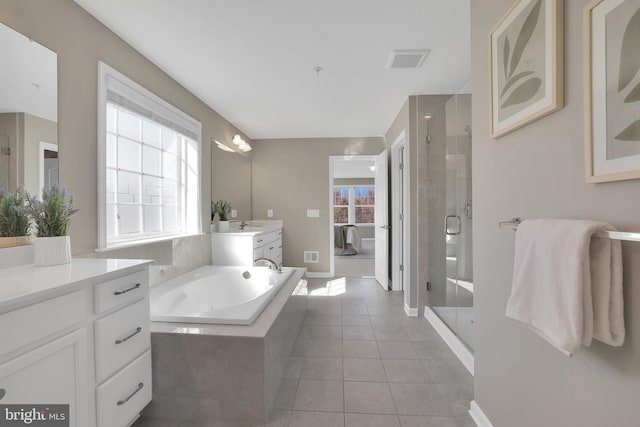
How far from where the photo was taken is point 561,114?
0.89 meters

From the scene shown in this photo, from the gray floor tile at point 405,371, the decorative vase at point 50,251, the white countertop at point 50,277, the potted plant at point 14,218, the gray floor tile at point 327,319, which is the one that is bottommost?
the gray floor tile at point 405,371

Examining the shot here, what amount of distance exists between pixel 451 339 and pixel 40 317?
8.29 ft

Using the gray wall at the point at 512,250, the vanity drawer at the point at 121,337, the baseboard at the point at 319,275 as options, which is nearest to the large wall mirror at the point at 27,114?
the vanity drawer at the point at 121,337

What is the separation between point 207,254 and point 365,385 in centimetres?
220

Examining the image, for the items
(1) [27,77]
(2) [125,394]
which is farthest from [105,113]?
(2) [125,394]

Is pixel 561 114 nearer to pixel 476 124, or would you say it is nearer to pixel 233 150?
pixel 476 124

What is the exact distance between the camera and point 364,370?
1.92 meters

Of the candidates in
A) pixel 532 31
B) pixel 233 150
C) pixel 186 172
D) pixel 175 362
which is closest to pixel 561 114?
pixel 532 31

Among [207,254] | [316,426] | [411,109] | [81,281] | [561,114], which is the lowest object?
[316,426]

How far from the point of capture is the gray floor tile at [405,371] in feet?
5.96

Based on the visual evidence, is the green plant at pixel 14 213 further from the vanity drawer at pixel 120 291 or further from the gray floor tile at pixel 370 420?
the gray floor tile at pixel 370 420

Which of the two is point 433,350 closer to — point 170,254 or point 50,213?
point 170,254

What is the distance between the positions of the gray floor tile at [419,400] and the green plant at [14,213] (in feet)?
7.21

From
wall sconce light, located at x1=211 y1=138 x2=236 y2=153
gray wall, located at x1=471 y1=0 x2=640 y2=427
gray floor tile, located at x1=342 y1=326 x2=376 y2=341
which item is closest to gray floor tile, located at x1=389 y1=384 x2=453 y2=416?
gray wall, located at x1=471 y1=0 x2=640 y2=427
